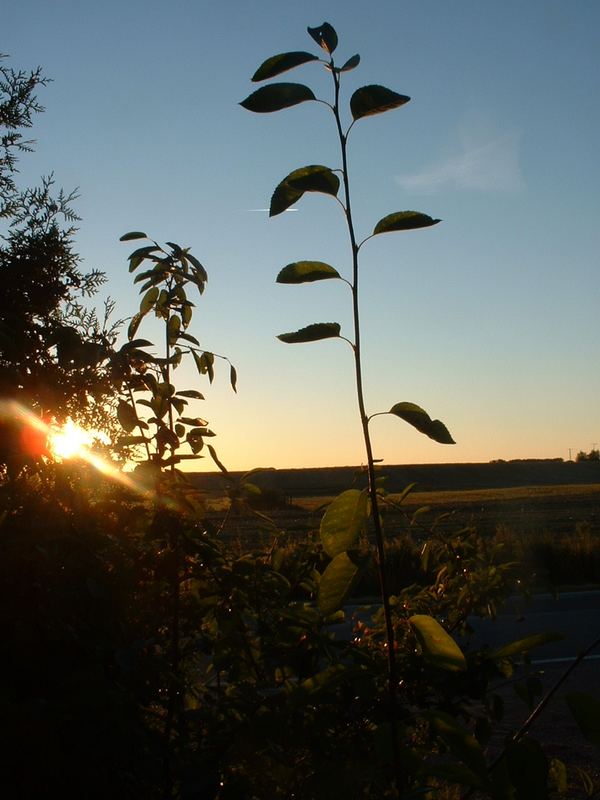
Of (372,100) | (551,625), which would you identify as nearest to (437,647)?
(372,100)

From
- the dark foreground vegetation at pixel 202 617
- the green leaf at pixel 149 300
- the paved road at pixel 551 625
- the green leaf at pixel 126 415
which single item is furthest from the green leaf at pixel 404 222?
the paved road at pixel 551 625

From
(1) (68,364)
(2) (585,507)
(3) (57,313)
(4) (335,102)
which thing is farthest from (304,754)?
(2) (585,507)

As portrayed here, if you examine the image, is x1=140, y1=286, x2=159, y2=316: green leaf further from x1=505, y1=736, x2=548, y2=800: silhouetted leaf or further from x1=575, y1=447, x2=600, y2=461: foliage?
x1=575, y1=447, x2=600, y2=461: foliage

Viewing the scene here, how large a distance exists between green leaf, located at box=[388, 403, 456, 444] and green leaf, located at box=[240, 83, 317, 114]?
18.7 inches

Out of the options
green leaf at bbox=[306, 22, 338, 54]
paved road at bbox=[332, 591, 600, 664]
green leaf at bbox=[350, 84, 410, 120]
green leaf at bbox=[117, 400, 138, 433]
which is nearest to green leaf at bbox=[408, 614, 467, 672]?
green leaf at bbox=[350, 84, 410, 120]

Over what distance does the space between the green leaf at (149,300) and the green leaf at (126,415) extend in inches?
11.3

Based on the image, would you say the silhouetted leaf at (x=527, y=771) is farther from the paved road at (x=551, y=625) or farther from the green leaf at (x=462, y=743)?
the paved road at (x=551, y=625)

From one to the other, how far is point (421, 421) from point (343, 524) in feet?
0.62

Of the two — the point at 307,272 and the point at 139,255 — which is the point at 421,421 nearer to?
the point at 307,272

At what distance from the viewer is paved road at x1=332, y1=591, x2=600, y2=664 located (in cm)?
1009

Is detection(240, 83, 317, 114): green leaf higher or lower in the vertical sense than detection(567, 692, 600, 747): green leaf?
higher

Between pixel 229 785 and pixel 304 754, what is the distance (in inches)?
12.0

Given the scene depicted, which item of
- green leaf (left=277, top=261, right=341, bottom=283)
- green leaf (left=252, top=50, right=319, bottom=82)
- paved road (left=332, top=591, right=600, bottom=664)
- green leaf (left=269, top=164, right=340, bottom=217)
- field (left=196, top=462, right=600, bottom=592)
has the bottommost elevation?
paved road (left=332, top=591, right=600, bottom=664)

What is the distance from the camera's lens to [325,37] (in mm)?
1352
